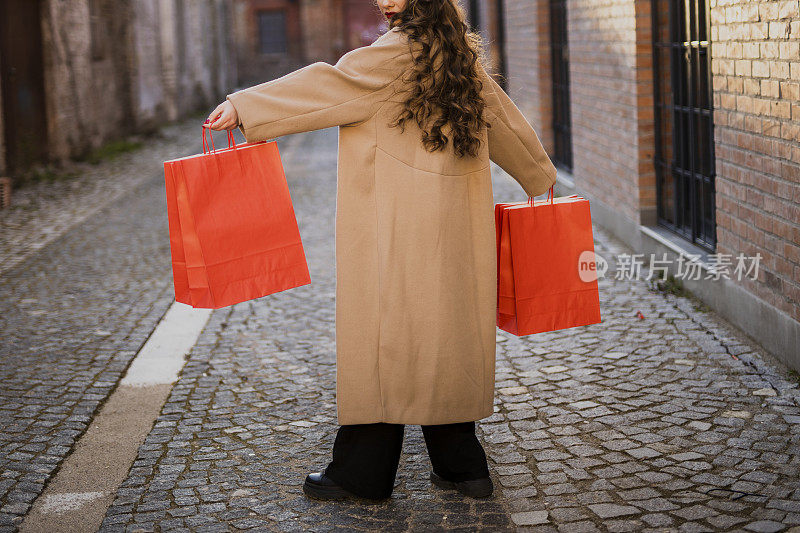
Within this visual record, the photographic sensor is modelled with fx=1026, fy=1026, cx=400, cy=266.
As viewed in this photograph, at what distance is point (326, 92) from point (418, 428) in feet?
5.51

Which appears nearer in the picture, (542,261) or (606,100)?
(542,261)

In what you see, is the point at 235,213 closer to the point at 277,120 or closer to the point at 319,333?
the point at 277,120

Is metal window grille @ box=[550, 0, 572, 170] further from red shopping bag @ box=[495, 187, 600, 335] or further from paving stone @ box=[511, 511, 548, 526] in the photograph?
paving stone @ box=[511, 511, 548, 526]

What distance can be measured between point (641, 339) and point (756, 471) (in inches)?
73.5

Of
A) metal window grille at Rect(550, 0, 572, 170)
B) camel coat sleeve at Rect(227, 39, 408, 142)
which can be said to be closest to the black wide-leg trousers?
camel coat sleeve at Rect(227, 39, 408, 142)

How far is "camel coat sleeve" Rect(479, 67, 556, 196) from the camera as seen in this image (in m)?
3.37

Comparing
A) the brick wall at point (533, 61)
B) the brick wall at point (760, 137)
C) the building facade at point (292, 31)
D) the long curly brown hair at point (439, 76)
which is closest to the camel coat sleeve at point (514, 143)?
the long curly brown hair at point (439, 76)

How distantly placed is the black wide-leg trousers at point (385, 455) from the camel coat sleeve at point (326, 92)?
40.3 inches

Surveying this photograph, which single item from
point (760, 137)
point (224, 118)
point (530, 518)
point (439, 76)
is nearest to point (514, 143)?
point (439, 76)

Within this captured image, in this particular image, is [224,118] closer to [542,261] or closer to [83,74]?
[542,261]

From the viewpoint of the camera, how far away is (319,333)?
233 inches

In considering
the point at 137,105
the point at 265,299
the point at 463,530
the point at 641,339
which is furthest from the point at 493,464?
the point at 137,105

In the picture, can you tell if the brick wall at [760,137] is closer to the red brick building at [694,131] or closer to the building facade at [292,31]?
the red brick building at [694,131]

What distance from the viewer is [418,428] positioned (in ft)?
14.1
